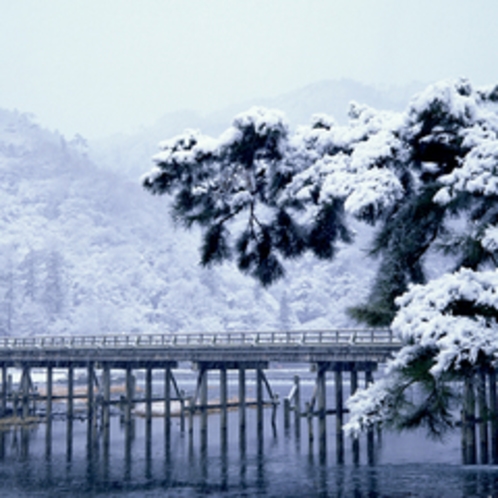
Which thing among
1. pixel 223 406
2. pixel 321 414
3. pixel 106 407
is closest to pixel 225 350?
pixel 223 406

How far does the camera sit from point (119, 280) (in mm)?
158750

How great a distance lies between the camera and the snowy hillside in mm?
142375

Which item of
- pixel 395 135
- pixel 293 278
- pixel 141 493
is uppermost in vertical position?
pixel 293 278

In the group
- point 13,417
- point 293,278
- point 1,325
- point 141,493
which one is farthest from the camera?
point 293,278

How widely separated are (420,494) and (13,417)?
32641 millimetres

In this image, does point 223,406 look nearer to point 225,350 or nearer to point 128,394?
point 225,350

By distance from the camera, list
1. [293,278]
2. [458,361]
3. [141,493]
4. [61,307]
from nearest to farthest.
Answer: [458,361]
[141,493]
[61,307]
[293,278]

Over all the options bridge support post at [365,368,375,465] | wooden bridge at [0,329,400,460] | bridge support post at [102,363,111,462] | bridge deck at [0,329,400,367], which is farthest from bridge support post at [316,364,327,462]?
bridge support post at [102,363,111,462]

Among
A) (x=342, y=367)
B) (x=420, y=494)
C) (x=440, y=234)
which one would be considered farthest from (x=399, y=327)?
(x=342, y=367)

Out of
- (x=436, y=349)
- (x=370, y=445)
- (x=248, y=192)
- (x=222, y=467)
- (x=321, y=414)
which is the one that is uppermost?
(x=248, y=192)

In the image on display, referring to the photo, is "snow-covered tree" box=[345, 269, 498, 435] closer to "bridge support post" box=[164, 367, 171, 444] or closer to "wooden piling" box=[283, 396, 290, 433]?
"bridge support post" box=[164, 367, 171, 444]

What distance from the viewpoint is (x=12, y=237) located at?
6496 inches

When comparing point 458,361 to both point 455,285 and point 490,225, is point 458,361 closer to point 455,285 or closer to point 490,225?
point 455,285

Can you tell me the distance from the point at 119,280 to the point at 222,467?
5159 inches
